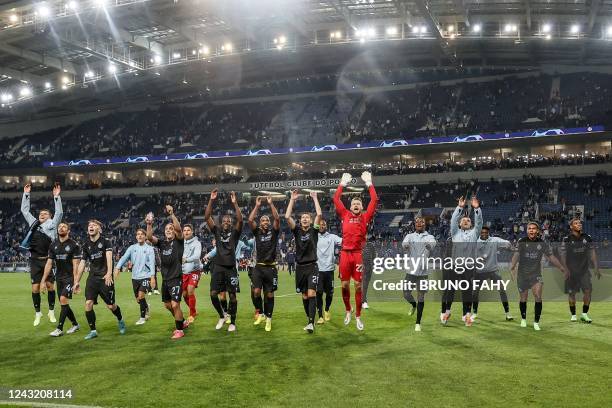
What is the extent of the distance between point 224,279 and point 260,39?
37.6 meters

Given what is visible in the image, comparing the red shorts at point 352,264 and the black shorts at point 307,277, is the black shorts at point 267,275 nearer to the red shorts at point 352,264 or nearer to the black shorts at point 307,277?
the black shorts at point 307,277

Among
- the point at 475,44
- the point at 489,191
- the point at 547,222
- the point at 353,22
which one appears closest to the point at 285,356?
the point at 547,222

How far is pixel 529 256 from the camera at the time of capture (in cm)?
1071

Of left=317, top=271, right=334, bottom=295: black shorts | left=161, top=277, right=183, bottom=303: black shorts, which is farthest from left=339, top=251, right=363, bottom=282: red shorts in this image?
left=161, top=277, right=183, bottom=303: black shorts

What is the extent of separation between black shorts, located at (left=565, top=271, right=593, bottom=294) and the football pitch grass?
76cm

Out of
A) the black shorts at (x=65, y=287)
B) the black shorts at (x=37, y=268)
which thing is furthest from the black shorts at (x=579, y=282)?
the black shorts at (x=37, y=268)

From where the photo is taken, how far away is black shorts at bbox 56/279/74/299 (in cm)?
1071

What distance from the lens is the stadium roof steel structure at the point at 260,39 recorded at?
125ft

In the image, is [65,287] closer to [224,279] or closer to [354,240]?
[224,279]

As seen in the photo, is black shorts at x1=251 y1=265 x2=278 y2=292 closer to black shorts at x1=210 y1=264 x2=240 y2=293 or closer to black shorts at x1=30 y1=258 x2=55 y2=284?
black shorts at x1=210 y1=264 x2=240 y2=293

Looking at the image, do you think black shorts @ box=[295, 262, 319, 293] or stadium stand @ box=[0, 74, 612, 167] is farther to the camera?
stadium stand @ box=[0, 74, 612, 167]

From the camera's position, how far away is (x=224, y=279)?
36.0 ft

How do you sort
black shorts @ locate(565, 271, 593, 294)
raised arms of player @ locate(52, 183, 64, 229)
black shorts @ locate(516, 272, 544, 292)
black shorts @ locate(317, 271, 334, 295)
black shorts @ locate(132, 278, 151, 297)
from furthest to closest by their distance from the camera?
black shorts @ locate(132, 278, 151, 297) < black shorts @ locate(317, 271, 334, 295) < black shorts @ locate(565, 271, 593, 294) < raised arms of player @ locate(52, 183, 64, 229) < black shorts @ locate(516, 272, 544, 292)

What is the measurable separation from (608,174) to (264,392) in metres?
42.6
